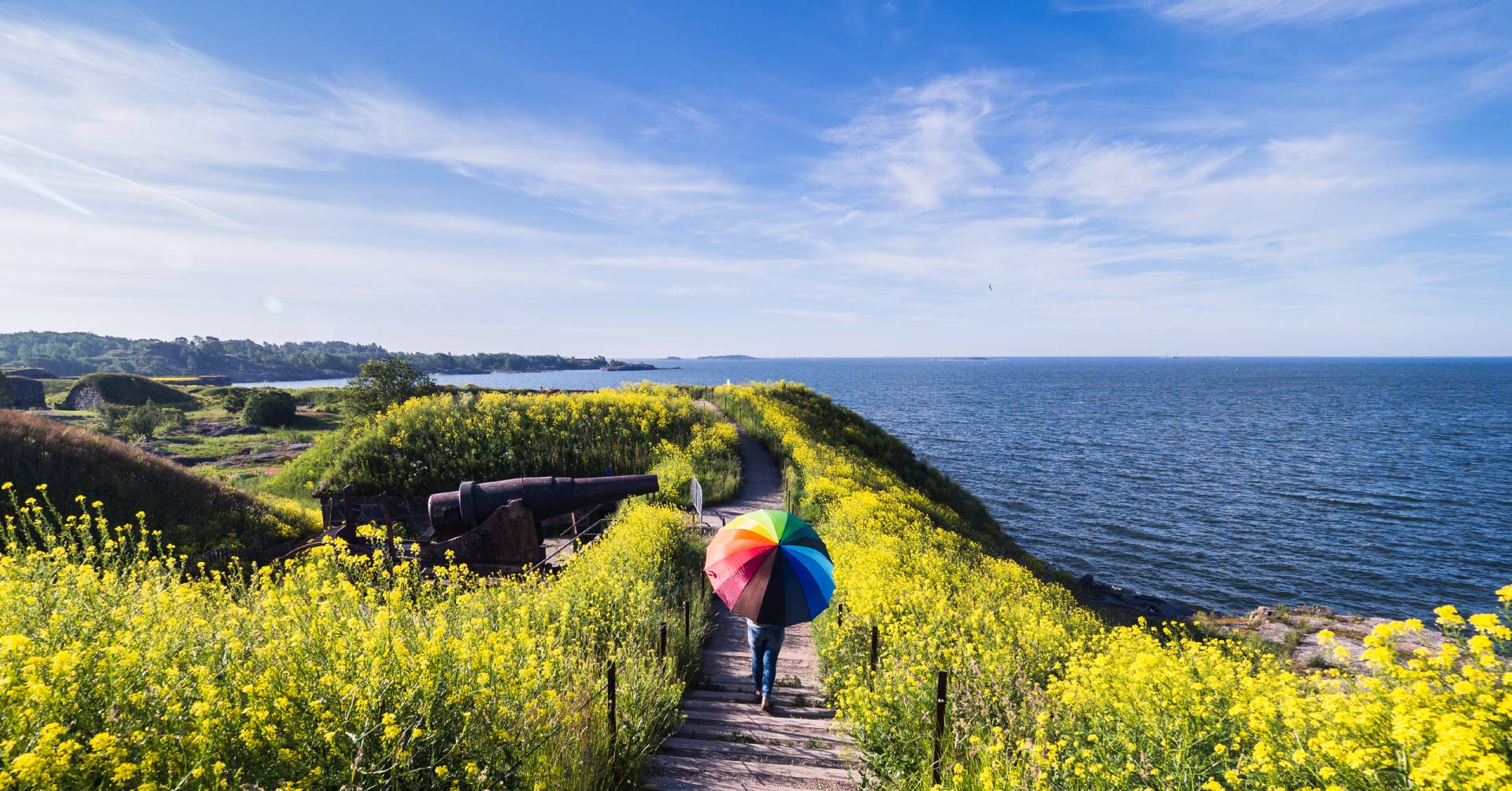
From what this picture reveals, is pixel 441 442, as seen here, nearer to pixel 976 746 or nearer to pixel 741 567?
pixel 741 567

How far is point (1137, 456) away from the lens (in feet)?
144

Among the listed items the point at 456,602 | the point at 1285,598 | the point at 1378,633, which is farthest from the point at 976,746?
the point at 1285,598

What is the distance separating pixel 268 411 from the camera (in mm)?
42281

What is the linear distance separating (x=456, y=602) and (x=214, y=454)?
3487 cm

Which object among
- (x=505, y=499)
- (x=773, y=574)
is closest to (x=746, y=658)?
(x=773, y=574)

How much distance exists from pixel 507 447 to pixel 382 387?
17.6 m

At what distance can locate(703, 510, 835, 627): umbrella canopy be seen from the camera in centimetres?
630

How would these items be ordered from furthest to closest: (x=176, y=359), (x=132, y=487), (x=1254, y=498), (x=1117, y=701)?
(x=176, y=359)
(x=1254, y=498)
(x=132, y=487)
(x=1117, y=701)

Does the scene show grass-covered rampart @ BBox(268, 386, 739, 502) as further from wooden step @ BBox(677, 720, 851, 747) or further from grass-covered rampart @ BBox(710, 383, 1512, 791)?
wooden step @ BBox(677, 720, 851, 747)

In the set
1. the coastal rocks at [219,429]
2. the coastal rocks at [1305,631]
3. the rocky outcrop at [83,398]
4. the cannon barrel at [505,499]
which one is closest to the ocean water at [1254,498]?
the coastal rocks at [1305,631]

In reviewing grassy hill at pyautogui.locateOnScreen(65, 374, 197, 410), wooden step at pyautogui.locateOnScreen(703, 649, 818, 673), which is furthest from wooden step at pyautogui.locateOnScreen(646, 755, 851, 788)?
grassy hill at pyautogui.locateOnScreen(65, 374, 197, 410)

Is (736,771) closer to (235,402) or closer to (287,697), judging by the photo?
(287,697)

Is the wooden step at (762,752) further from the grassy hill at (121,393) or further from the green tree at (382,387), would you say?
the grassy hill at (121,393)

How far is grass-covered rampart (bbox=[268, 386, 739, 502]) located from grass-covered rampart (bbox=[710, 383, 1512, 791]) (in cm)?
961
